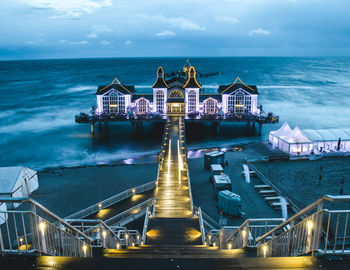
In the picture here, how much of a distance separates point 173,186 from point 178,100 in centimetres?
3109

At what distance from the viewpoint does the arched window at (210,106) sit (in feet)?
170

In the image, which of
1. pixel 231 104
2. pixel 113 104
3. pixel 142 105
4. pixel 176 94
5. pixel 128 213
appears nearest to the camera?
pixel 128 213

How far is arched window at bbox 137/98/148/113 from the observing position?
52.6 m

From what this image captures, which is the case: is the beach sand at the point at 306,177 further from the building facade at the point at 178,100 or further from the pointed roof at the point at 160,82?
the pointed roof at the point at 160,82

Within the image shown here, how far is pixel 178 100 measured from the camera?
52.5 meters

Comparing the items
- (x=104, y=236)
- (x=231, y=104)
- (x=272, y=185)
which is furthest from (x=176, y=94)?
(x=104, y=236)

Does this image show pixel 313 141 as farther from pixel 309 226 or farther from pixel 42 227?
pixel 42 227

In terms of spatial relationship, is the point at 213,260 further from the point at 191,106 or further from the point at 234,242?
the point at 191,106

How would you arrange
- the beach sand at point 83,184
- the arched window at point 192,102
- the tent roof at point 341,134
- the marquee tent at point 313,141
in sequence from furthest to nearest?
the arched window at point 192,102, the tent roof at point 341,134, the marquee tent at point 313,141, the beach sand at point 83,184

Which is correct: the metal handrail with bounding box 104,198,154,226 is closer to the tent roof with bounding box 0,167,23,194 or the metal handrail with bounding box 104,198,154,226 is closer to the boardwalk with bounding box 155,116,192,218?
the boardwalk with bounding box 155,116,192,218

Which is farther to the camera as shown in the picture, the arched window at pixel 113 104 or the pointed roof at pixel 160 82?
the pointed roof at pixel 160 82

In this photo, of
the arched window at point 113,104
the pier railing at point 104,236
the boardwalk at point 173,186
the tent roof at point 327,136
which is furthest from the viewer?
the arched window at point 113,104

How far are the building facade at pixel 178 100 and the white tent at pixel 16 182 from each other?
1053 inches

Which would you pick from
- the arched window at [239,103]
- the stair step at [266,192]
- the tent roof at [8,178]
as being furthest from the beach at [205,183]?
the arched window at [239,103]
